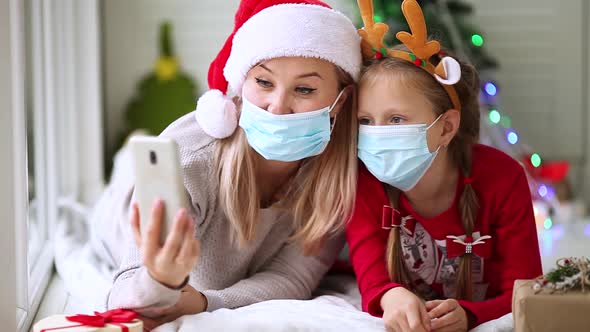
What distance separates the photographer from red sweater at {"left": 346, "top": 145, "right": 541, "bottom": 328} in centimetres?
198

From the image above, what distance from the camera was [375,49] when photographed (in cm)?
200

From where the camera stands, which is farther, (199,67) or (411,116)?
(199,67)

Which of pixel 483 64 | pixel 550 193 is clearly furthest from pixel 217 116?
pixel 483 64

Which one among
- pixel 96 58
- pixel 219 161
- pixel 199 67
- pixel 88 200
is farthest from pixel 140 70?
pixel 219 161

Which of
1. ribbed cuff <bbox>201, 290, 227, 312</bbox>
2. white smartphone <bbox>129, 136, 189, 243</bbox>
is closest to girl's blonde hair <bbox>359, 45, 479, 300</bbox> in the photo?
ribbed cuff <bbox>201, 290, 227, 312</bbox>

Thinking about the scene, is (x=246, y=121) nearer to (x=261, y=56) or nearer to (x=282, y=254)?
(x=261, y=56)

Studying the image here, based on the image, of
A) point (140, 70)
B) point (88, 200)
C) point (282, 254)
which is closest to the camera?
point (282, 254)

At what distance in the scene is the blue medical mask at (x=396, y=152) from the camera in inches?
74.9

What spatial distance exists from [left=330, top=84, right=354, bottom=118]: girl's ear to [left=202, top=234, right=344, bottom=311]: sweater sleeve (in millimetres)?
357

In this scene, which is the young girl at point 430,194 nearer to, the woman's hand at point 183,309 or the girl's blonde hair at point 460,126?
the girl's blonde hair at point 460,126

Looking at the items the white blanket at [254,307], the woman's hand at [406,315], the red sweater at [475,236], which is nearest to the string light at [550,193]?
the white blanket at [254,307]

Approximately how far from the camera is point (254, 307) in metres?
1.89

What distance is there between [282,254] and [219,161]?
0.33m

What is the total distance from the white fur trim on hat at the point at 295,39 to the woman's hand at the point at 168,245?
50 centimetres
